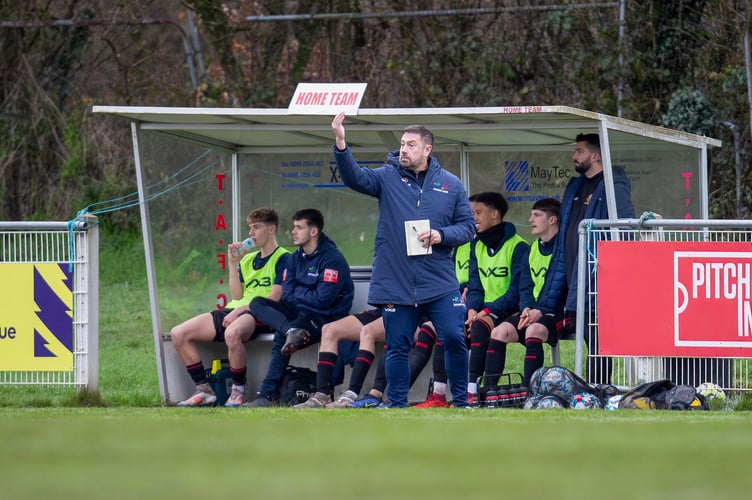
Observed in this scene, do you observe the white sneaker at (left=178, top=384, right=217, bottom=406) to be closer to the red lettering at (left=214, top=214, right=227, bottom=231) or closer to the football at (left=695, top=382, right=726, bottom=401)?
the red lettering at (left=214, top=214, right=227, bottom=231)

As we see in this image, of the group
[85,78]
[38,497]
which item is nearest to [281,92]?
[85,78]

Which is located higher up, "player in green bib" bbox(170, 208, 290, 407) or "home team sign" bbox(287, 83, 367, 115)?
"home team sign" bbox(287, 83, 367, 115)

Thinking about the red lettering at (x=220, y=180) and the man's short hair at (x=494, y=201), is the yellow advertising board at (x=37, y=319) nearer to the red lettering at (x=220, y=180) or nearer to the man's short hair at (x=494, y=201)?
the red lettering at (x=220, y=180)

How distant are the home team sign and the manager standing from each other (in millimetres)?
788

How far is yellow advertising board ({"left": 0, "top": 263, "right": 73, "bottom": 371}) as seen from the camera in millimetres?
9344

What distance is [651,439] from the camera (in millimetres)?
5500

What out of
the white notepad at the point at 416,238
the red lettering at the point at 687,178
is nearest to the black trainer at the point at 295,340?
the white notepad at the point at 416,238

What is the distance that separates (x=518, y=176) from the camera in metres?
10.9

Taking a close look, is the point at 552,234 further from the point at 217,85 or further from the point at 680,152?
the point at 217,85

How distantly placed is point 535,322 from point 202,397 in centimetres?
265

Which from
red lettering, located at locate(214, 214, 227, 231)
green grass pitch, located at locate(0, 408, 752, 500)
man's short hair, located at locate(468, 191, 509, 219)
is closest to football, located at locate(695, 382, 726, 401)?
green grass pitch, located at locate(0, 408, 752, 500)

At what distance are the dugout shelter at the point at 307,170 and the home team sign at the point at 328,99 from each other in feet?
0.50

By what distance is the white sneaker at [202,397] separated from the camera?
1009 centimetres

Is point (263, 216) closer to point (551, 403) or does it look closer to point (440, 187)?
point (440, 187)
